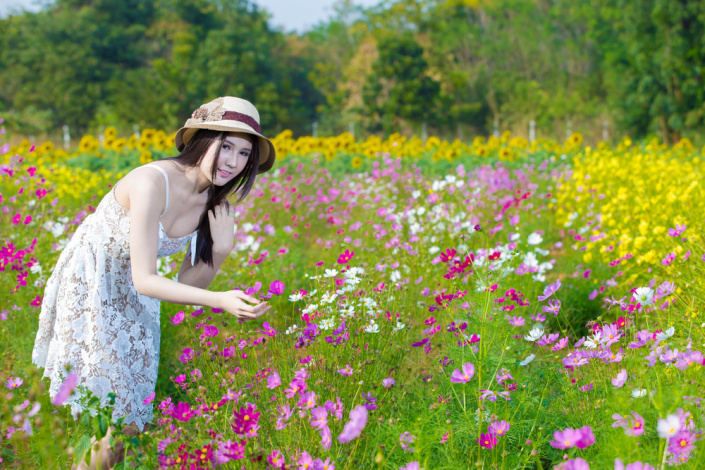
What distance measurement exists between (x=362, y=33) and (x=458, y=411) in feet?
107

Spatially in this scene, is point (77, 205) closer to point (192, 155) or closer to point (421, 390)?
point (192, 155)

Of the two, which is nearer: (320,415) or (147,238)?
(320,415)

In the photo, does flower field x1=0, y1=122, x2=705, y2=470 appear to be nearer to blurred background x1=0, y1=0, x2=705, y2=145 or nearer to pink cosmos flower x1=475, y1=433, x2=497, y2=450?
pink cosmos flower x1=475, y1=433, x2=497, y2=450

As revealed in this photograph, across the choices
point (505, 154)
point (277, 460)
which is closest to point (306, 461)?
point (277, 460)

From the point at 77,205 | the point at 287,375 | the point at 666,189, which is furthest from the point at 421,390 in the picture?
the point at 77,205

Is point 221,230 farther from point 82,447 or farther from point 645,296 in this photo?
point 645,296

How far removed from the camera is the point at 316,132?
29.2 m

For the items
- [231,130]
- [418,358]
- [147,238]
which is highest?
[231,130]

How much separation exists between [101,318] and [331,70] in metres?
34.0

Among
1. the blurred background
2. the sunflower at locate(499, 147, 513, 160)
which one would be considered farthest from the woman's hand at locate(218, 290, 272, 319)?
the blurred background

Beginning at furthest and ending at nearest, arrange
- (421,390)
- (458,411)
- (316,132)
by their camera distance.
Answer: (316,132)
(421,390)
(458,411)

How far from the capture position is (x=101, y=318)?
78.7 inches

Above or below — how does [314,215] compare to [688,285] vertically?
below

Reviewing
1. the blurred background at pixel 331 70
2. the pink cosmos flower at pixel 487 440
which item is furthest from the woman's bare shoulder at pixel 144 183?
the blurred background at pixel 331 70
